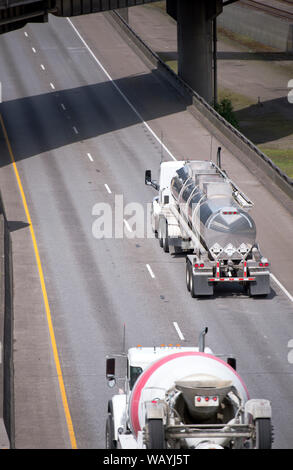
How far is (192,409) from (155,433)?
120 centimetres

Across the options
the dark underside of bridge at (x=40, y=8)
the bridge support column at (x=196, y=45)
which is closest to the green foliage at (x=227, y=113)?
the bridge support column at (x=196, y=45)

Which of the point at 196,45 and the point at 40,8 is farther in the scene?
the point at 196,45

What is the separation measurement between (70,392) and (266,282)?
35.5ft

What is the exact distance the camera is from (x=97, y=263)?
143 ft

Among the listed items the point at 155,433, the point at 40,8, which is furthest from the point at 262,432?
the point at 40,8

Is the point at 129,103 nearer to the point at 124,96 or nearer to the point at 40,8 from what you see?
the point at 124,96

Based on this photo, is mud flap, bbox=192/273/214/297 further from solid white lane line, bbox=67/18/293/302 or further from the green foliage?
the green foliage

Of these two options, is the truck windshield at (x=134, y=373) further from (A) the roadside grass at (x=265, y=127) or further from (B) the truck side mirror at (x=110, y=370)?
(A) the roadside grass at (x=265, y=127)

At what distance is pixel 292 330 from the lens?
3634 cm

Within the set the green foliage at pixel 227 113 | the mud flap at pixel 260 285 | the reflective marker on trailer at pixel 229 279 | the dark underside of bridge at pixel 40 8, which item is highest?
the dark underside of bridge at pixel 40 8

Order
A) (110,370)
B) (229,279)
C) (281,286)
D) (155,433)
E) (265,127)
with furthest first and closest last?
(265,127), (281,286), (229,279), (110,370), (155,433)

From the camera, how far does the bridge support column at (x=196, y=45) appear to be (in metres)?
76.5

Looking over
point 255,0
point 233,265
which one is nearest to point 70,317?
point 233,265

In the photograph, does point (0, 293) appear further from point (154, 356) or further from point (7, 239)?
point (154, 356)
